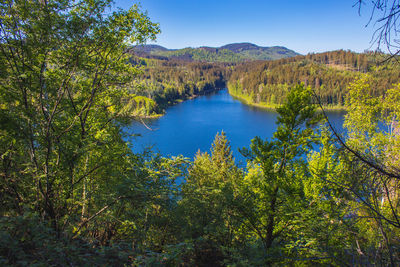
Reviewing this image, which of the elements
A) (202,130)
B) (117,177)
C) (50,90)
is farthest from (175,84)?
(50,90)

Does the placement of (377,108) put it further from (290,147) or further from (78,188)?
(78,188)

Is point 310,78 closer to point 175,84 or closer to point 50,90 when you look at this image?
point 175,84

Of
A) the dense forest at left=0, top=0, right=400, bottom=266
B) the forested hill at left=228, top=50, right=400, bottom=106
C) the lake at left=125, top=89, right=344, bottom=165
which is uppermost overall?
the forested hill at left=228, top=50, right=400, bottom=106

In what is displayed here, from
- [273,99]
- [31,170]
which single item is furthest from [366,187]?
[273,99]

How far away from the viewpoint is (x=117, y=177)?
5992mm

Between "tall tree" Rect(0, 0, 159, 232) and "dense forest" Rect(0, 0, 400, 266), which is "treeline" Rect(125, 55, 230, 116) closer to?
"dense forest" Rect(0, 0, 400, 266)

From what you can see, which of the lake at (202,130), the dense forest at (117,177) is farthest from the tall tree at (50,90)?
the lake at (202,130)

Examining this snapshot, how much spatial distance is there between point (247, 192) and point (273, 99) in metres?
92.9

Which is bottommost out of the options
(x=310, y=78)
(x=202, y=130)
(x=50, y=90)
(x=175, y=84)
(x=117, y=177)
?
(x=202, y=130)

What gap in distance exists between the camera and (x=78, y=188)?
5.19 m

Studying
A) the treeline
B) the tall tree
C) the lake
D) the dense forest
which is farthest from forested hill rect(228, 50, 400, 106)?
the tall tree

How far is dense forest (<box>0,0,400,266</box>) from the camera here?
272 cm

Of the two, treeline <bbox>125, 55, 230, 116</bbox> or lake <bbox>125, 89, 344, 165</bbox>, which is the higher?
treeline <bbox>125, 55, 230, 116</bbox>

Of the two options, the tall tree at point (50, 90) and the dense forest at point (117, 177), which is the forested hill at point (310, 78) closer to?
the dense forest at point (117, 177)
